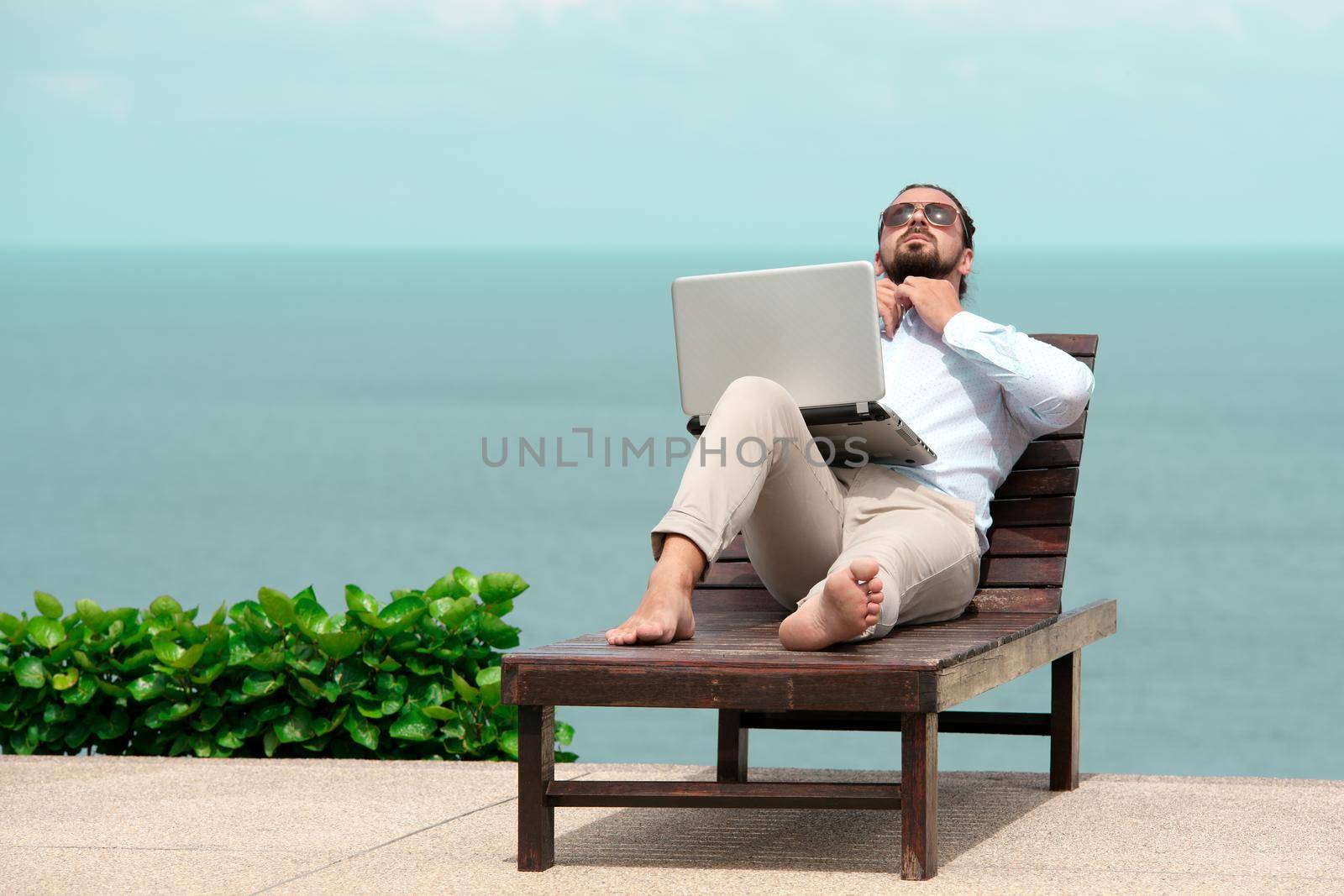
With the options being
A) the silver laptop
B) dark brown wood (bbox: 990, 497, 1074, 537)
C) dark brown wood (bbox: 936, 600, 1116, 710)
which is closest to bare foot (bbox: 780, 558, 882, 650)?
dark brown wood (bbox: 936, 600, 1116, 710)

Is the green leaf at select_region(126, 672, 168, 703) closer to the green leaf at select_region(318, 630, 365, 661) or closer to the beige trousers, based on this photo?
the green leaf at select_region(318, 630, 365, 661)

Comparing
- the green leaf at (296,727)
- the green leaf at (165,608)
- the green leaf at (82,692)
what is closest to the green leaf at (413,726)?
the green leaf at (296,727)

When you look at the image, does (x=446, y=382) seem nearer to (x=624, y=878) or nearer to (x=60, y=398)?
(x=60, y=398)

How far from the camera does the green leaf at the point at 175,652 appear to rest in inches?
189

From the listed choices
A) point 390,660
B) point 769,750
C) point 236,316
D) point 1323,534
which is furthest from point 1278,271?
point 390,660

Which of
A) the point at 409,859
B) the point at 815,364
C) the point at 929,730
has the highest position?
the point at 815,364

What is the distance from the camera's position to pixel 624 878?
3.30 m

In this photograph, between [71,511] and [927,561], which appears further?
[71,511]

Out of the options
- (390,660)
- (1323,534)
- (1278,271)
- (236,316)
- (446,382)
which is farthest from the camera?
(1278,271)

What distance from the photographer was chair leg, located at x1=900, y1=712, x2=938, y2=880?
127 inches

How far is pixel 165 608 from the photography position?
199 inches

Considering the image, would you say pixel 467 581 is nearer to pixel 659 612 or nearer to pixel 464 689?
pixel 464 689

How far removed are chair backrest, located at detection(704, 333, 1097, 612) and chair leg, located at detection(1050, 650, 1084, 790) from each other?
0.60 feet

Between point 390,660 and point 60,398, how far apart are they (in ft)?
238
